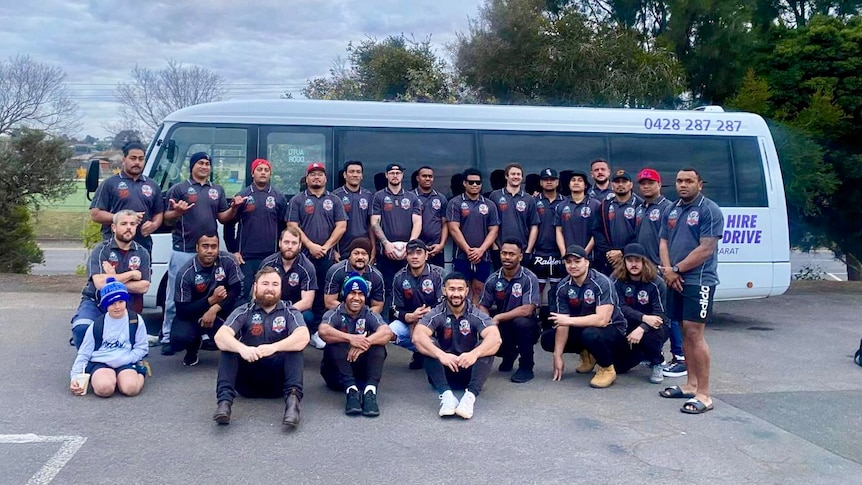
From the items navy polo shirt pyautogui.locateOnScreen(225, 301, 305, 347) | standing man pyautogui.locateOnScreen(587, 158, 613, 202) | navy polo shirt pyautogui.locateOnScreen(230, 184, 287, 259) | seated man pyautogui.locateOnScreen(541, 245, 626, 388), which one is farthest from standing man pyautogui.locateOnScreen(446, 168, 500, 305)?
navy polo shirt pyautogui.locateOnScreen(225, 301, 305, 347)

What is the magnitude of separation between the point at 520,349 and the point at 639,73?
1012 cm

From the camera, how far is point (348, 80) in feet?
72.3

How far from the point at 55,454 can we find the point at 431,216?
4602 millimetres

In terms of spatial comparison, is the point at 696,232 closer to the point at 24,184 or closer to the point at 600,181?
the point at 600,181

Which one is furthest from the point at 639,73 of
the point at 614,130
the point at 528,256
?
the point at 528,256

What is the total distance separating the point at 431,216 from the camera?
8.65 meters

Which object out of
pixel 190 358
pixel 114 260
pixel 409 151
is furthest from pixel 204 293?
pixel 409 151

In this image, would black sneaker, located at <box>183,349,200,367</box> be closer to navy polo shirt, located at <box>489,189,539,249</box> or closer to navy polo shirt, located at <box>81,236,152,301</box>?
navy polo shirt, located at <box>81,236,152,301</box>

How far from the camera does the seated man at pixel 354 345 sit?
21.1 feet

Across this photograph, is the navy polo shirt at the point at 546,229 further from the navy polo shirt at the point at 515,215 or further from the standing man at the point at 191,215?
the standing man at the point at 191,215

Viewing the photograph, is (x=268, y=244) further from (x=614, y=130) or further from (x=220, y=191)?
(x=614, y=130)

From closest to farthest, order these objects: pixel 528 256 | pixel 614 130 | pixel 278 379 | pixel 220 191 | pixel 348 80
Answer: pixel 278 379 < pixel 220 191 < pixel 528 256 < pixel 614 130 < pixel 348 80

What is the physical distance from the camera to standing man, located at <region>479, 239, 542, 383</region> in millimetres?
7316

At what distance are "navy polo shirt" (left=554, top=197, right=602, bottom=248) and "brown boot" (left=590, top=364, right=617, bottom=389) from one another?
5.84 feet
